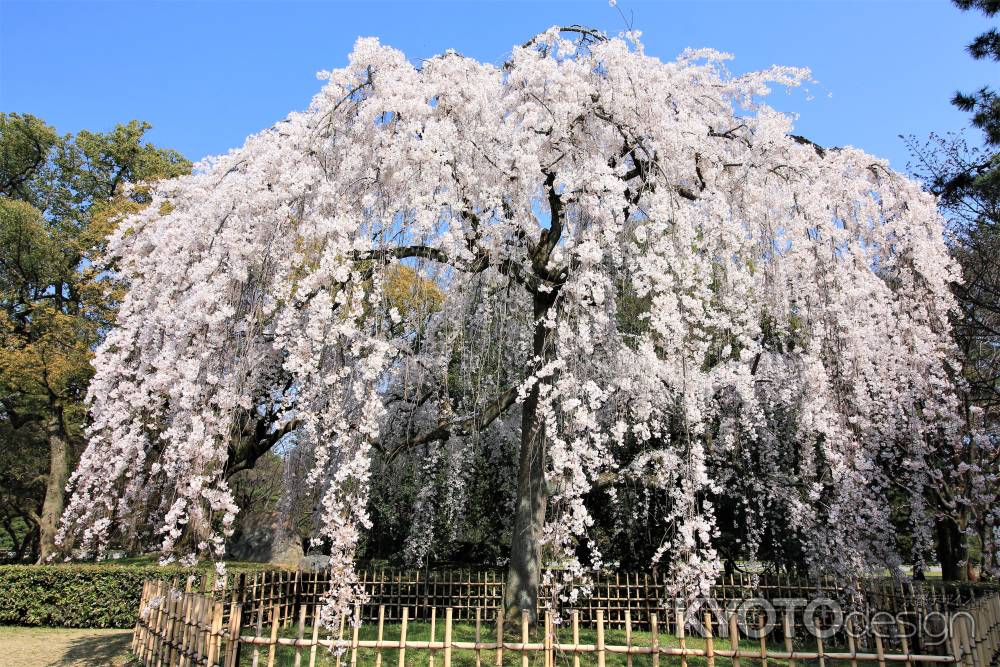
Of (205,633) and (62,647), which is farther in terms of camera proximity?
(62,647)

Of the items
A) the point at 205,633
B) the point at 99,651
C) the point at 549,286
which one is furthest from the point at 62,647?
the point at 549,286

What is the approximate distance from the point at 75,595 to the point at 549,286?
10593 millimetres

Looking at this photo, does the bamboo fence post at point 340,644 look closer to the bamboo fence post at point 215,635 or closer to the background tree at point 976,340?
the bamboo fence post at point 215,635

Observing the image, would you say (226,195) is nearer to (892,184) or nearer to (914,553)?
(892,184)

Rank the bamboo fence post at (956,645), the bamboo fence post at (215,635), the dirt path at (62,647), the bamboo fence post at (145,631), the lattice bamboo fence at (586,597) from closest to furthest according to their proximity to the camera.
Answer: the bamboo fence post at (956,645) → the bamboo fence post at (215,635) → the bamboo fence post at (145,631) → the lattice bamboo fence at (586,597) → the dirt path at (62,647)

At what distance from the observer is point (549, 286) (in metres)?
7.05

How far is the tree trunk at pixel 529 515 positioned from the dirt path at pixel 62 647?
4910 mm

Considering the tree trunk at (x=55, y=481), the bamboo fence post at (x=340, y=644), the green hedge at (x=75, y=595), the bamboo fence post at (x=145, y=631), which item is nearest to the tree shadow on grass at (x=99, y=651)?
the green hedge at (x=75, y=595)

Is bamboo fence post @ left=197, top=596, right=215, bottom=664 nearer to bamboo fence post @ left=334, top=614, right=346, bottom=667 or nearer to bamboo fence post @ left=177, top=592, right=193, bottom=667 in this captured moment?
bamboo fence post @ left=177, top=592, right=193, bottom=667

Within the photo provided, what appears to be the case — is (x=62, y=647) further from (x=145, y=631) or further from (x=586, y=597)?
(x=586, y=597)

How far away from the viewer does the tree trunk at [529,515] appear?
7.08m

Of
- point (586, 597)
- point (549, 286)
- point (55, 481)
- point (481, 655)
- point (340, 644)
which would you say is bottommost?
point (481, 655)

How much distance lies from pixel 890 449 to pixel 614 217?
6.31 metres

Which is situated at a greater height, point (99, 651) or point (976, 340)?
point (976, 340)
